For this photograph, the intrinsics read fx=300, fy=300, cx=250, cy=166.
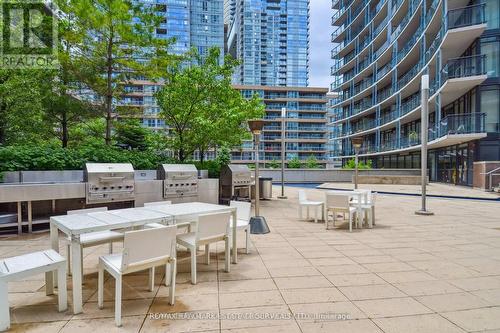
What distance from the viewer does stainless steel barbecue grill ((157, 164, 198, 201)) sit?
853 cm

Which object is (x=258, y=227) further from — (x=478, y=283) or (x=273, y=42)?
(x=273, y=42)

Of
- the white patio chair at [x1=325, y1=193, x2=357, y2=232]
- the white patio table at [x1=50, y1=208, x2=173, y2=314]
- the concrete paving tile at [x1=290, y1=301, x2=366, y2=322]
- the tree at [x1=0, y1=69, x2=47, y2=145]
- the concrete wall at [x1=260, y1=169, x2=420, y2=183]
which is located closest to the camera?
the concrete paving tile at [x1=290, y1=301, x2=366, y2=322]

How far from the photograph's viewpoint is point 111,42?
33.0ft

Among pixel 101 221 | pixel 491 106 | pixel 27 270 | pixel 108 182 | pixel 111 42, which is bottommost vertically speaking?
pixel 27 270

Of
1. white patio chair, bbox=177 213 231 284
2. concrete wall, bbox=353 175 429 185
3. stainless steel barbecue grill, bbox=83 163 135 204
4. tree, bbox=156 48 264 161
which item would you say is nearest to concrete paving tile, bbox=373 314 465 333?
white patio chair, bbox=177 213 231 284

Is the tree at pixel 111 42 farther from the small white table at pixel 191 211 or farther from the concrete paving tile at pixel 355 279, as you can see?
the concrete paving tile at pixel 355 279

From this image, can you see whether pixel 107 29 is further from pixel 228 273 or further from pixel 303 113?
pixel 303 113

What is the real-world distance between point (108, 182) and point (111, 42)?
18.2 ft

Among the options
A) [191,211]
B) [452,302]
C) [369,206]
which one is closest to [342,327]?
[452,302]

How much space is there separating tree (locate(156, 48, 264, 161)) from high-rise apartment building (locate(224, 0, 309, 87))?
85.6 metres

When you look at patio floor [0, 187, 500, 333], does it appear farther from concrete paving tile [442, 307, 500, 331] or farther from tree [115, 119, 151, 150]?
tree [115, 119, 151, 150]

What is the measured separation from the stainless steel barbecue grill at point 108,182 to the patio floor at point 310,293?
1.47 metres

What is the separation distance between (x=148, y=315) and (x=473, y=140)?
2079cm

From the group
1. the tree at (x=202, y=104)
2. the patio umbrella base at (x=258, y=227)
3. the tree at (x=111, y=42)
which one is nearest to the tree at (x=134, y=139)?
the tree at (x=202, y=104)
